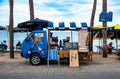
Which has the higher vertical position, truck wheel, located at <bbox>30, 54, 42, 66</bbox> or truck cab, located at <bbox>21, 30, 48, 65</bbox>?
truck cab, located at <bbox>21, 30, 48, 65</bbox>

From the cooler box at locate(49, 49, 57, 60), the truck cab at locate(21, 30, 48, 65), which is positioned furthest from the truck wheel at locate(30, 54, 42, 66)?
the cooler box at locate(49, 49, 57, 60)

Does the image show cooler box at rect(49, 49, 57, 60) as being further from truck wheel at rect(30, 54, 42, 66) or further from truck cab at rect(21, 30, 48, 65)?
truck wheel at rect(30, 54, 42, 66)

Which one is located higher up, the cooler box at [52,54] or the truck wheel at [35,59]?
the cooler box at [52,54]

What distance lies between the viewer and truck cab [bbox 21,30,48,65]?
21.2m

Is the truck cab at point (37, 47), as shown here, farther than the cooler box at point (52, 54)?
Result: Yes

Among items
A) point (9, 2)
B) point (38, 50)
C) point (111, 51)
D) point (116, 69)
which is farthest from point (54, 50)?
point (111, 51)

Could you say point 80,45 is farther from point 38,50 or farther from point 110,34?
point 110,34

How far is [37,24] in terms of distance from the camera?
2505 cm

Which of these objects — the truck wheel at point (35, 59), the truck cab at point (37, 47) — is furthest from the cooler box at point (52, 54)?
the truck wheel at point (35, 59)

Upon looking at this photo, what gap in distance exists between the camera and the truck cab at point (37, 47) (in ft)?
69.6

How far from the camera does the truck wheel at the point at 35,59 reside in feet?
69.5

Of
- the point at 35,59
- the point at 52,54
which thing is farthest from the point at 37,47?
the point at 52,54

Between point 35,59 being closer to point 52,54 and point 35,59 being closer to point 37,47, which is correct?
point 37,47

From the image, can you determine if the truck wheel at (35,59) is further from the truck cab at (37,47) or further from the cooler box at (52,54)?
the cooler box at (52,54)
